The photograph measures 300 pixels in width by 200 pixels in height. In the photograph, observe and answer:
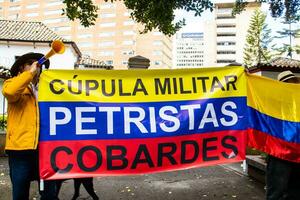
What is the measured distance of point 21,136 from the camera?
13.2 feet

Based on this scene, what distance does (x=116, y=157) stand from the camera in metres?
4.76

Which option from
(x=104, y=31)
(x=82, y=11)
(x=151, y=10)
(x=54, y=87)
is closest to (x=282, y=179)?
(x=54, y=87)

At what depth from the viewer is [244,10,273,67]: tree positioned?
7350 centimetres

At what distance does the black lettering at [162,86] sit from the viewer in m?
4.94

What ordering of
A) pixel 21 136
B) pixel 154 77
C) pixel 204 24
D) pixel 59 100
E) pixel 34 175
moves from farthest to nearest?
pixel 204 24 → pixel 154 77 → pixel 59 100 → pixel 34 175 → pixel 21 136

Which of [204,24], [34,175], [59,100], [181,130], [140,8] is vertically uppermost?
[204,24]

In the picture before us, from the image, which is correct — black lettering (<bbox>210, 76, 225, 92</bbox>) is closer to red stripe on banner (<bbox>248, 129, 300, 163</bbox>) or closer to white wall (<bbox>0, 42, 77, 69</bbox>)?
red stripe on banner (<bbox>248, 129, 300, 163</bbox>)

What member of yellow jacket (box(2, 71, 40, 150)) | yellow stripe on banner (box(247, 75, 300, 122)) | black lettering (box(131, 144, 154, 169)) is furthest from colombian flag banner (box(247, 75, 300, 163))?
yellow jacket (box(2, 71, 40, 150))

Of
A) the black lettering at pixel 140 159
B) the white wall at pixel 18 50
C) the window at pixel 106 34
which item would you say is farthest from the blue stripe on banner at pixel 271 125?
Answer: the window at pixel 106 34

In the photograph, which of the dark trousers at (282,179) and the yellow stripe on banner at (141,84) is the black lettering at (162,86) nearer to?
the yellow stripe on banner at (141,84)

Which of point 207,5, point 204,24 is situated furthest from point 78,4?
point 204,24

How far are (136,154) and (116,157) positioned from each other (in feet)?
0.71

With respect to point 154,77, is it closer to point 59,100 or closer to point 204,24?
point 59,100

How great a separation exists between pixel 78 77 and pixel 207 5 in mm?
8117
